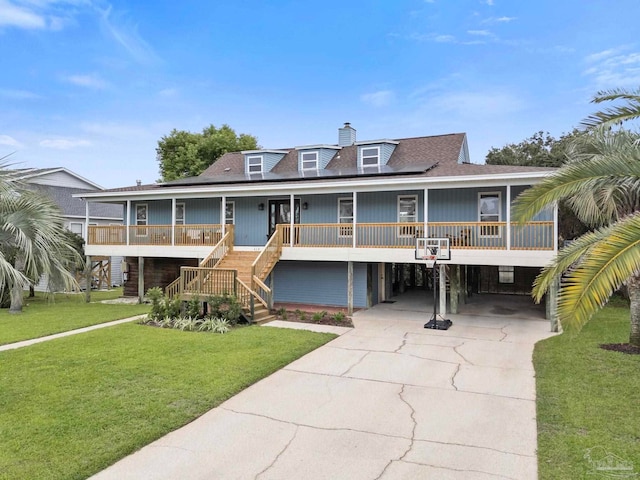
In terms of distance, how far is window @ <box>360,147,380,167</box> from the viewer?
19141mm

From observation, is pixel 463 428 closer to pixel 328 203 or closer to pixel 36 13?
pixel 328 203

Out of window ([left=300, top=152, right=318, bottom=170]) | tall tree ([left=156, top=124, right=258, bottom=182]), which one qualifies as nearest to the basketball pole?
window ([left=300, top=152, right=318, bottom=170])

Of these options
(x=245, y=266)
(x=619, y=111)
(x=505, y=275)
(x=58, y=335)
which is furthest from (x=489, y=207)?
(x=58, y=335)

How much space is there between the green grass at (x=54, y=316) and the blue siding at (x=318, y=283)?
503 cm

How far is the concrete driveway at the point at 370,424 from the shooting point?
463cm

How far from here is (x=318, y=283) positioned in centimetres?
1659

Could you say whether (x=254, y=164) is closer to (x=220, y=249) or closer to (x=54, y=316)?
(x=220, y=249)

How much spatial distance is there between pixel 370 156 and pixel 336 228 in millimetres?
5095

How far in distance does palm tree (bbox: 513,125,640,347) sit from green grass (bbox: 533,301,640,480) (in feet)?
3.73

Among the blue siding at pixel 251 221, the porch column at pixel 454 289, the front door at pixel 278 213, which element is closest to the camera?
the porch column at pixel 454 289

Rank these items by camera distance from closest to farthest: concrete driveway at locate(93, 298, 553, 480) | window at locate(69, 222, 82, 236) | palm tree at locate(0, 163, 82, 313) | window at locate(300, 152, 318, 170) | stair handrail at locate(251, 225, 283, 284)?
1. concrete driveway at locate(93, 298, 553, 480)
2. palm tree at locate(0, 163, 82, 313)
3. stair handrail at locate(251, 225, 283, 284)
4. window at locate(300, 152, 318, 170)
5. window at locate(69, 222, 82, 236)

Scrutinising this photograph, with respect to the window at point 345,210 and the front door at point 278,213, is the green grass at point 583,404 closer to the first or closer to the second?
the window at point 345,210

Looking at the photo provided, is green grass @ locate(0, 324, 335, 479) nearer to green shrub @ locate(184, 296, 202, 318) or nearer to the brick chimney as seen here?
green shrub @ locate(184, 296, 202, 318)

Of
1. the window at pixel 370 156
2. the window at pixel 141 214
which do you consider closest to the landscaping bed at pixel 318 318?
the window at pixel 370 156
